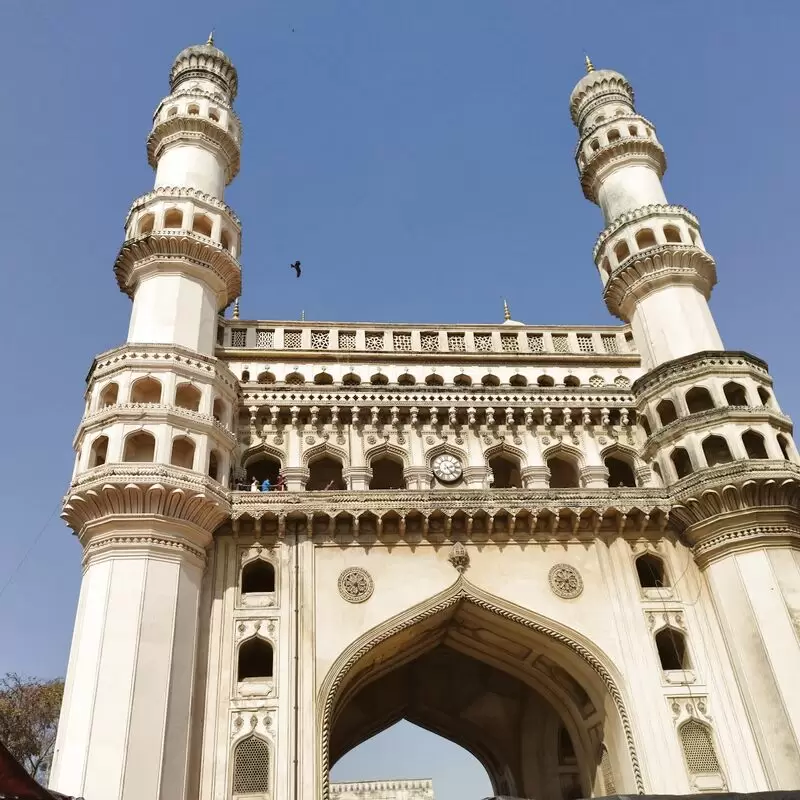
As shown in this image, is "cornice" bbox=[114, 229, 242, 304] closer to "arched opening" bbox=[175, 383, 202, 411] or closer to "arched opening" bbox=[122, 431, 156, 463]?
"arched opening" bbox=[175, 383, 202, 411]

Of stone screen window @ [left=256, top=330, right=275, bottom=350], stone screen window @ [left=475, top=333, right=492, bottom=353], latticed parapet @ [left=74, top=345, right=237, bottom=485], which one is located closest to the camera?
latticed parapet @ [left=74, top=345, right=237, bottom=485]

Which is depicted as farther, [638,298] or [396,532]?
[638,298]

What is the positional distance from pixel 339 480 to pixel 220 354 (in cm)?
485

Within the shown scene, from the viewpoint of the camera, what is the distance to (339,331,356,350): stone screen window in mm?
24147

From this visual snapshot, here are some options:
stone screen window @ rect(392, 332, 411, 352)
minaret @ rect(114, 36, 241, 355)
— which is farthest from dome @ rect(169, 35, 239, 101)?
stone screen window @ rect(392, 332, 411, 352)

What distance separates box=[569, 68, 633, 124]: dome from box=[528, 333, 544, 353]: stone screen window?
11514 millimetres

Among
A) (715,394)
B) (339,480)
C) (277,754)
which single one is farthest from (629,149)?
(277,754)

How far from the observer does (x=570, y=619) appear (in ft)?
64.0

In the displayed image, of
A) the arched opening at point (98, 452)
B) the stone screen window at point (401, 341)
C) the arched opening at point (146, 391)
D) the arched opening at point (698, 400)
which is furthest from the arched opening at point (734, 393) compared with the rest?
the arched opening at point (98, 452)

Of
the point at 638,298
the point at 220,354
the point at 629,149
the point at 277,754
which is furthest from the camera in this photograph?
the point at 629,149

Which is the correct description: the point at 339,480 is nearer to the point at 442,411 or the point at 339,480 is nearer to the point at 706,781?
the point at 442,411

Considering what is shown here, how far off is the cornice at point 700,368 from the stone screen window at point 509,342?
404 cm

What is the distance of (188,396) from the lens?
2077 cm

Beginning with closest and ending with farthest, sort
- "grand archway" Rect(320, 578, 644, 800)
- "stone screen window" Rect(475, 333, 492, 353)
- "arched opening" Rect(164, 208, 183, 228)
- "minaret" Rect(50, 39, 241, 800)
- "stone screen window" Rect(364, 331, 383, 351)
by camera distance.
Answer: "minaret" Rect(50, 39, 241, 800)
"grand archway" Rect(320, 578, 644, 800)
"stone screen window" Rect(364, 331, 383, 351)
"arched opening" Rect(164, 208, 183, 228)
"stone screen window" Rect(475, 333, 492, 353)
